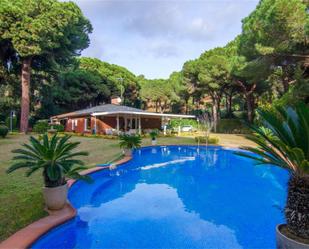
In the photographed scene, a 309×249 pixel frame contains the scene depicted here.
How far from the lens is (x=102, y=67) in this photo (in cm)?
4306

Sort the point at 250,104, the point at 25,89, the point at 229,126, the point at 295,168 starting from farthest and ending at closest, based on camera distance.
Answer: the point at 229,126 < the point at 250,104 < the point at 25,89 < the point at 295,168

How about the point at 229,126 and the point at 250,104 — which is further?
the point at 229,126

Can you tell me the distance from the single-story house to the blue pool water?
14507 mm

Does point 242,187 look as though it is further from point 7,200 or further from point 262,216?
point 7,200

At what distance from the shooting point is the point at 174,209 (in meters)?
6.11

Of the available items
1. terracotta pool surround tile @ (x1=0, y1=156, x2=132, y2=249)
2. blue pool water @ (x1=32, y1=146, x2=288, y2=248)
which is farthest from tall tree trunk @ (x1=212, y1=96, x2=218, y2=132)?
terracotta pool surround tile @ (x1=0, y1=156, x2=132, y2=249)

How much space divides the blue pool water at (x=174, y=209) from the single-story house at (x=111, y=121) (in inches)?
571

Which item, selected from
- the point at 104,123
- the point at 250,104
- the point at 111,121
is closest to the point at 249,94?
the point at 250,104

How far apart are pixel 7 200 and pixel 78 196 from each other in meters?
1.91

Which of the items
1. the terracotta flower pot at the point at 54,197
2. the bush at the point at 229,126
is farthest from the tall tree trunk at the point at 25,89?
the bush at the point at 229,126

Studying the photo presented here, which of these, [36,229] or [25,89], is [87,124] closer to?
[25,89]

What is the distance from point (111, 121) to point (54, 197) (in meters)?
22.2

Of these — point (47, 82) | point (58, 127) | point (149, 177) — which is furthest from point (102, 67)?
point (149, 177)

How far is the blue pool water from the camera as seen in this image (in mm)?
4434
